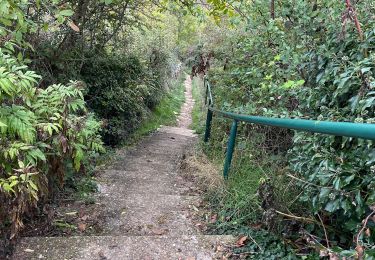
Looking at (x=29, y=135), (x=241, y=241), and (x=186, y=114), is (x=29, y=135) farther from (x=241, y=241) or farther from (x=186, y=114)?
(x=186, y=114)

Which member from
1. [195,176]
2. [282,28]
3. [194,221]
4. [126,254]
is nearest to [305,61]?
[282,28]

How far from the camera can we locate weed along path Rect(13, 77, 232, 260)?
2.41m

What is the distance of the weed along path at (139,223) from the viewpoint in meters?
2.41

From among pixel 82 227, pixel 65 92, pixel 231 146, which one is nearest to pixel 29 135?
pixel 65 92

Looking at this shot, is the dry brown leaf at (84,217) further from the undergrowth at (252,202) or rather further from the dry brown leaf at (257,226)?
the dry brown leaf at (257,226)

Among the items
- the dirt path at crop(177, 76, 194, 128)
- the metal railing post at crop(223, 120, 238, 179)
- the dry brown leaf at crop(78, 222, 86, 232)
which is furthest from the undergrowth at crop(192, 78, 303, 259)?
the dirt path at crop(177, 76, 194, 128)

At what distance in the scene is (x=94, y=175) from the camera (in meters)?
4.82

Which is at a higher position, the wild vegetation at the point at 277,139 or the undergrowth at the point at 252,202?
the wild vegetation at the point at 277,139

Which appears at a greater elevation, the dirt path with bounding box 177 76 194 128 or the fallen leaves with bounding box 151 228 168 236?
the fallen leaves with bounding box 151 228 168 236

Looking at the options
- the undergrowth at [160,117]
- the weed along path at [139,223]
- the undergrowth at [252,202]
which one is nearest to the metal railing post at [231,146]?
the undergrowth at [252,202]

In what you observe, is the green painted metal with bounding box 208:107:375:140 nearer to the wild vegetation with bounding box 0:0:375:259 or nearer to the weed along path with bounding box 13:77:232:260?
the wild vegetation with bounding box 0:0:375:259

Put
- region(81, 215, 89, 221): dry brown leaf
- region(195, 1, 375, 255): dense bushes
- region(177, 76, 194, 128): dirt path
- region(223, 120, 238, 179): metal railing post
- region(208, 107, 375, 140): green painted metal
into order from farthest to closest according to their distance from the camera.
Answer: region(177, 76, 194, 128): dirt path
region(223, 120, 238, 179): metal railing post
region(81, 215, 89, 221): dry brown leaf
region(195, 1, 375, 255): dense bushes
region(208, 107, 375, 140): green painted metal

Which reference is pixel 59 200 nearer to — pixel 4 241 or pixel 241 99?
pixel 4 241

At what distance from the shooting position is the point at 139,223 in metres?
3.22
